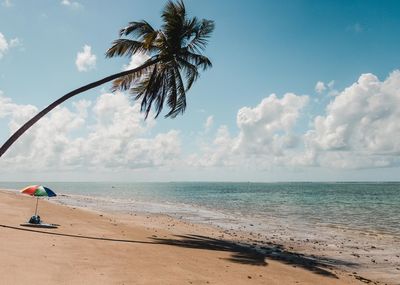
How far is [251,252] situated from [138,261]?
631 centimetres

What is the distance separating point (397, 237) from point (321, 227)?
561 cm

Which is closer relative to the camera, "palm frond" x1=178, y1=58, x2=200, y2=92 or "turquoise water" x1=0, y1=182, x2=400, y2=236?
"palm frond" x1=178, y1=58, x2=200, y2=92

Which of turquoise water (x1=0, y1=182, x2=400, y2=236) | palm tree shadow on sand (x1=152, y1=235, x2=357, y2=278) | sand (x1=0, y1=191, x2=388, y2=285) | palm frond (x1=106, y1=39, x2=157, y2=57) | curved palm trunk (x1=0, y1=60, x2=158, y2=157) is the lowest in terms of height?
turquoise water (x1=0, y1=182, x2=400, y2=236)

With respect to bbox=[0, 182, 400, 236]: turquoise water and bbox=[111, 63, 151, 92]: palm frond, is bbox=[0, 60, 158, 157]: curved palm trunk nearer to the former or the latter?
bbox=[111, 63, 151, 92]: palm frond

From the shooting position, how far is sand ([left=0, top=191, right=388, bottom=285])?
923 cm

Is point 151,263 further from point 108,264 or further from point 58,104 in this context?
point 58,104

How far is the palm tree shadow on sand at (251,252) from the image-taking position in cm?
1383

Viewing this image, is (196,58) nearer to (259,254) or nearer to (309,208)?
(259,254)

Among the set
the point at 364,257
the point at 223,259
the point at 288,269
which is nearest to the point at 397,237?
the point at 364,257

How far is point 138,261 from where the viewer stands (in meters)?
11.4

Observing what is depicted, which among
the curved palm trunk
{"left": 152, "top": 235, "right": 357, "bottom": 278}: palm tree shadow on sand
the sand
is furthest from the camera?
the curved palm trunk

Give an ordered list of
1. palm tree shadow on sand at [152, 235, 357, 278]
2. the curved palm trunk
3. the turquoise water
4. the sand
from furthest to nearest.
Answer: the turquoise water → the curved palm trunk → palm tree shadow on sand at [152, 235, 357, 278] → the sand

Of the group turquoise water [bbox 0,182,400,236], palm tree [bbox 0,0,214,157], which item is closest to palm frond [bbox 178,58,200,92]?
palm tree [bbox 0,0,214,157]

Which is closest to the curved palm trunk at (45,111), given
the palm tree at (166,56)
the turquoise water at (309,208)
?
the palm tree at (166,56)
